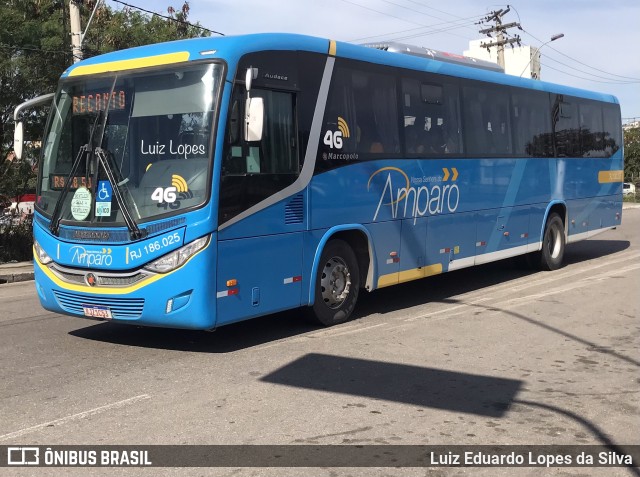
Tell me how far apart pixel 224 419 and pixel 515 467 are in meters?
2.14

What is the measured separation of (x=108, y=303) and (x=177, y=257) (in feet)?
3.06

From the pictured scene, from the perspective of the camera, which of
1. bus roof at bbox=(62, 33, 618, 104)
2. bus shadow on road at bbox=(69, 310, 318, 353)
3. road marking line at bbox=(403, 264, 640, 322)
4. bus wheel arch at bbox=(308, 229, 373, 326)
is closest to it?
bus roof at bbox=(62, 33, 618, 104)

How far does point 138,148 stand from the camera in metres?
7.78

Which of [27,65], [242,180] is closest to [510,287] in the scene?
[242,180]

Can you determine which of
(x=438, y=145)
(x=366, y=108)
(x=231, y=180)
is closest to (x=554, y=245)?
(x=438, y=145)

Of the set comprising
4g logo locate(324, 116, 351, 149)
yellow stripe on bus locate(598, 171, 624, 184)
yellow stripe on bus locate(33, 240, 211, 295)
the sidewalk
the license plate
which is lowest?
the sidewalk

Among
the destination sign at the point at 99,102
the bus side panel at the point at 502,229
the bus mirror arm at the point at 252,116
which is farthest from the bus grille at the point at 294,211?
the bus side panel at the point at 502,229

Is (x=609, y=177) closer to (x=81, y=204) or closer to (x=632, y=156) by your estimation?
(x=81, y=204)

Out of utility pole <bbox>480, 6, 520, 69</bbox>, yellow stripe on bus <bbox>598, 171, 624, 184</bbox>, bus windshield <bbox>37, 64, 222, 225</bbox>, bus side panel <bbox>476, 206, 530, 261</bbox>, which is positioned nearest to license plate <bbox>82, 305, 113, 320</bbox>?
bus windshield <bbox>37, 64, 222, 225</bbox>

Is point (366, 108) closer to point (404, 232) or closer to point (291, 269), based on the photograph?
point (404, 232)

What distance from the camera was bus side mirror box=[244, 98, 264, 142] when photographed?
773cm

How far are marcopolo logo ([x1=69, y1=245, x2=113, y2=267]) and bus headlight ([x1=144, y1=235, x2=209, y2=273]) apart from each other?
1.46 ft

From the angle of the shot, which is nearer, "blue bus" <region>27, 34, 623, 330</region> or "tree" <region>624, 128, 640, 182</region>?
"blue bus" <region>27, 34, 623, 330</region>

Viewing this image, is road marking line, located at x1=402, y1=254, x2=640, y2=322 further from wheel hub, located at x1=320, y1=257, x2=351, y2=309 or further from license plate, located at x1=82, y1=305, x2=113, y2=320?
license plate, located at x1=82, y1=305, x2=113, y2=320
